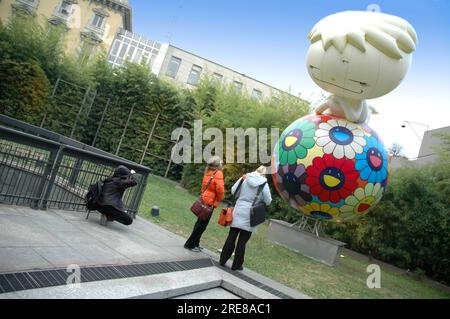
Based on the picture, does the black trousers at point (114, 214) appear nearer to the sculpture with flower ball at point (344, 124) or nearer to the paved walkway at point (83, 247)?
the paved walkway at point (83, 247)

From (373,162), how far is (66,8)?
3874cm

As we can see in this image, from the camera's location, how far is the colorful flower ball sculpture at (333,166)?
7.22m

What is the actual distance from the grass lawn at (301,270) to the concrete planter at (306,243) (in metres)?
0.25

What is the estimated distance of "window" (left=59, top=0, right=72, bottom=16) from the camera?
37.9 m

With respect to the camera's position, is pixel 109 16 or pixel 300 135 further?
pixel 109 16

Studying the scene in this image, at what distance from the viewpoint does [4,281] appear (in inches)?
142

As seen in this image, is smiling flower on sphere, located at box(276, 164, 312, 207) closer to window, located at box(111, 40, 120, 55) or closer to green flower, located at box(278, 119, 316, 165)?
green flower, located at box(278, 119, 316, 165)

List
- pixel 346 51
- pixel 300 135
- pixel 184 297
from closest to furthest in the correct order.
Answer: pixel 184 297 → pixel 346 51 → pixel 300 135

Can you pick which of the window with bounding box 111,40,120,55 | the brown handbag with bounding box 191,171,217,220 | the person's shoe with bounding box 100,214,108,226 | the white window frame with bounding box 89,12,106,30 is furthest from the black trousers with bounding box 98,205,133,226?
the white window frame with bounding box 89,12,106,30

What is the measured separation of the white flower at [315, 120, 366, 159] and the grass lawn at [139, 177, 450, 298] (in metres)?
2.35

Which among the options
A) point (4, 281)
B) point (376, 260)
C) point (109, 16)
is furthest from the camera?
point (109, 16)

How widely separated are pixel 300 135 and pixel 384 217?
4.98 metres

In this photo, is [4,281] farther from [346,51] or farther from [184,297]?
[346,51]
